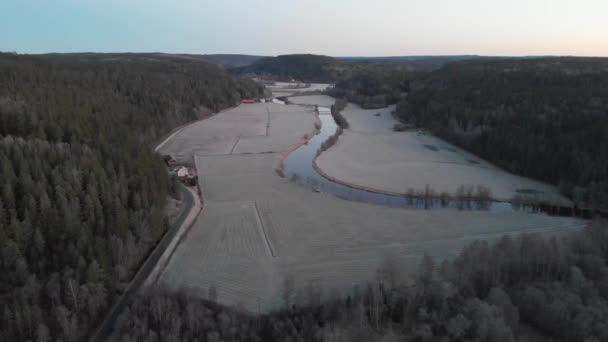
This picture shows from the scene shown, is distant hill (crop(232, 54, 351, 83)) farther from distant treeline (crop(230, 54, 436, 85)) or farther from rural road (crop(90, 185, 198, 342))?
rural road (crop(90, 185, 198, 342))

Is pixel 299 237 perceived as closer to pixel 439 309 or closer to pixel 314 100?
pixel 439 309

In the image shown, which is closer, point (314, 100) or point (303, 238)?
point (303, 238)

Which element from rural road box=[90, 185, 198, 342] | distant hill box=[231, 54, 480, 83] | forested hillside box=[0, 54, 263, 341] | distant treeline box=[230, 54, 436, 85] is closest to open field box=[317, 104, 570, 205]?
rural road box=[90, 185, 198, 342]

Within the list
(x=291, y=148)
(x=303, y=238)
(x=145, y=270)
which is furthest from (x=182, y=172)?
(x=303, y=238)

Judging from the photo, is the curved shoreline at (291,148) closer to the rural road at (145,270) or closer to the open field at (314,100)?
the rural road at (145,270)

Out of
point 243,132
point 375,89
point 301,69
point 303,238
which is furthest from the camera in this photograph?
point 301,69

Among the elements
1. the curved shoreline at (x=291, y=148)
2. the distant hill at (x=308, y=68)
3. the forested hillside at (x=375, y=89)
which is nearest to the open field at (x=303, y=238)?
the curved shoreline at (x=291, y=148)

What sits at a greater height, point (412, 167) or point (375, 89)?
point (375, 89)
